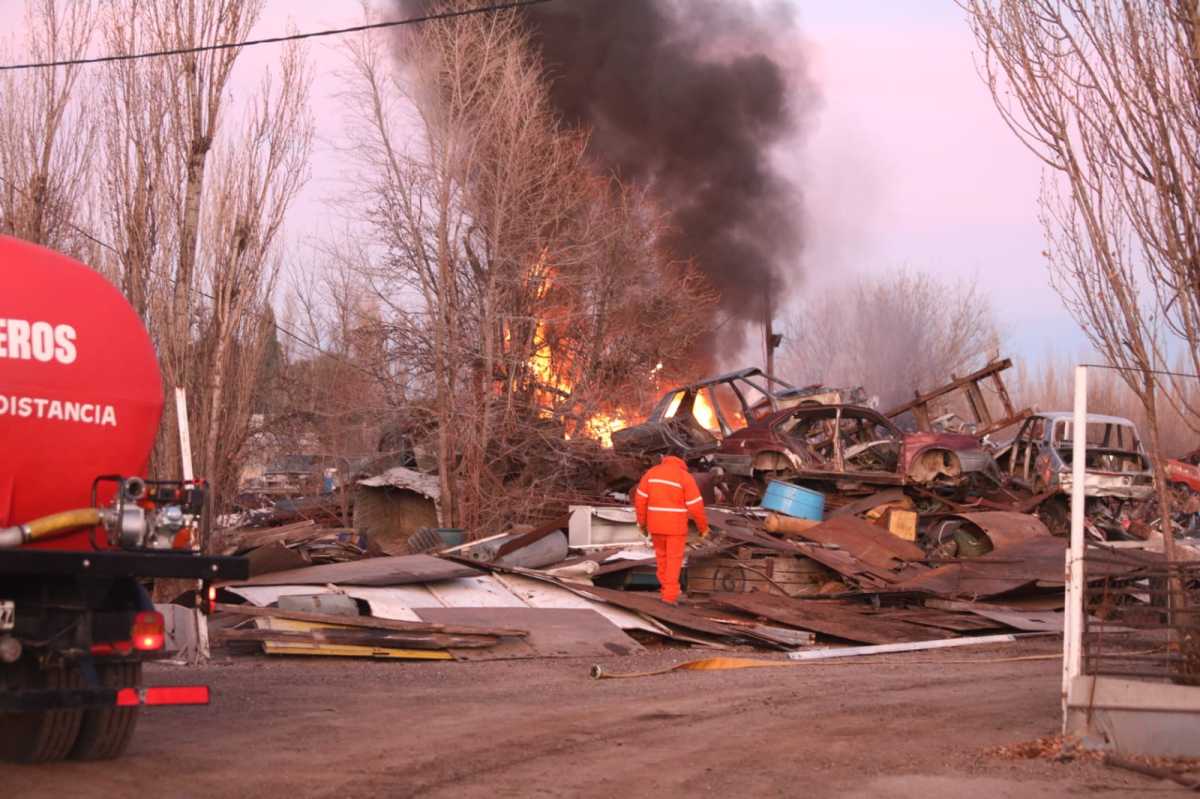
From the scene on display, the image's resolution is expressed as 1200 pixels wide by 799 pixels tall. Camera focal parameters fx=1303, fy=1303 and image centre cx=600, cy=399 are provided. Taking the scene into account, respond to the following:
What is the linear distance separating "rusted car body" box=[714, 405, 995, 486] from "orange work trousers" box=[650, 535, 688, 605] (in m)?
5.56

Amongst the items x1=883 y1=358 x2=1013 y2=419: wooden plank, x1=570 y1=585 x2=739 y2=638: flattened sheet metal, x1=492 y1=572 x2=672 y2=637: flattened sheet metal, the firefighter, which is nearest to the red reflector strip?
x1=492 y1=572 x2=672 y2=637: flattened sheet metal

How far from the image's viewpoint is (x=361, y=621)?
1090 centimetres

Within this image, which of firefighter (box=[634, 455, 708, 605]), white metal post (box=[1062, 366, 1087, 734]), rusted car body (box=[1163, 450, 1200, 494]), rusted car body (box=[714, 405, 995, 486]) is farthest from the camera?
rusted car body (box=[1163, 450, 1200, 494])

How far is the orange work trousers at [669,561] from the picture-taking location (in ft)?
44.2

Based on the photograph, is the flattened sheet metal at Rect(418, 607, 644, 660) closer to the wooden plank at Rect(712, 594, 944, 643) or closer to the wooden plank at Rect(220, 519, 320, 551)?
the wooden plank at Rect(712, 594, 944, 643)

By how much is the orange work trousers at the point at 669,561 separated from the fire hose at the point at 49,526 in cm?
821

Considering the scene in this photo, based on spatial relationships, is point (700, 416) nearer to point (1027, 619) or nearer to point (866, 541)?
point (866, 541)

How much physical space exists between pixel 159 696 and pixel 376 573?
22.4 feet

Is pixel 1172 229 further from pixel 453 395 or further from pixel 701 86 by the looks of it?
pixel 701 86

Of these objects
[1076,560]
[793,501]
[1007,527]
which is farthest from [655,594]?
[1076,560]

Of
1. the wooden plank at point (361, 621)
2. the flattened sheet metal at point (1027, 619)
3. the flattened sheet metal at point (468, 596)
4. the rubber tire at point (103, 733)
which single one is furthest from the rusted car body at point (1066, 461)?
the rubber tire at point (103, 733)

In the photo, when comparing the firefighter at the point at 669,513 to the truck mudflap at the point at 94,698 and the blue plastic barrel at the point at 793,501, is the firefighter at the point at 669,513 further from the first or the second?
the truck mudflap at the point at 94,698

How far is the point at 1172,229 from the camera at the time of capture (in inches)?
314

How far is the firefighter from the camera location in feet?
44.2
